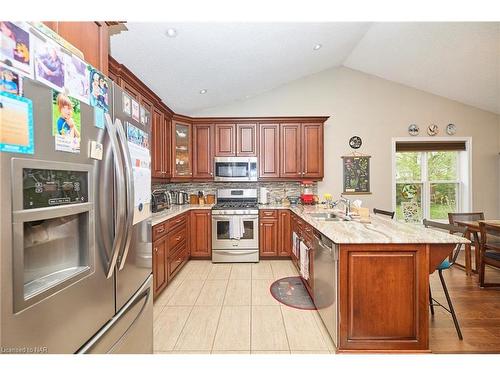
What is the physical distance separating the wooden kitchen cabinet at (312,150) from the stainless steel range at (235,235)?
1204 mm

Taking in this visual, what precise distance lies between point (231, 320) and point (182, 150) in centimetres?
282

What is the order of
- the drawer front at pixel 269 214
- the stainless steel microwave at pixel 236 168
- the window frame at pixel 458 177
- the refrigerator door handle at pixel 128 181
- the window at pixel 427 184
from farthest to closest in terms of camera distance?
the window at pixel 427 184
the window frame at pixel 458 177
the stainless steel microwave at pixel 236 168
the drawer front at pixel 269 214
the refrigerator door handle at pixel 128 181

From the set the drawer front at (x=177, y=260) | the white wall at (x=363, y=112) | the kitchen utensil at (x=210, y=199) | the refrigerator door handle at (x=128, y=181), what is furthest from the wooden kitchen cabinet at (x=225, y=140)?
the refrigerator door handle at (x=128, y=181)

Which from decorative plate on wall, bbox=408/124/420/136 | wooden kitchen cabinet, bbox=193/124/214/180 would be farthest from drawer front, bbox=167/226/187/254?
decorative plate on wall, bbox=408/124/420/136

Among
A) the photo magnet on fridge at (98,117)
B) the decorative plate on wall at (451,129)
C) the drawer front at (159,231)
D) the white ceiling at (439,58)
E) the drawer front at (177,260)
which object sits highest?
the white ceiling at (439,58)

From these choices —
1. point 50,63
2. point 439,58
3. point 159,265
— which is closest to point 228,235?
point 159,265

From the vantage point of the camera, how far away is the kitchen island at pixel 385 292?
5.28ft

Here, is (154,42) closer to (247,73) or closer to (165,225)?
(247,73)

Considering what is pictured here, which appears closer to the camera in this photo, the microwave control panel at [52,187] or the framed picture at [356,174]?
the microwave control panel at [52,187]

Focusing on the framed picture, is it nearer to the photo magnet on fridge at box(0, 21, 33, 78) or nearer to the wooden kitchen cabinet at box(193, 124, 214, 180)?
the wooden kitchen cabinet at box(193, 124, 214, 180)

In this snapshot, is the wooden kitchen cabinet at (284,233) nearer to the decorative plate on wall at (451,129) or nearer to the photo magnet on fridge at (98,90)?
the photo magnet on fridge at (98,90)

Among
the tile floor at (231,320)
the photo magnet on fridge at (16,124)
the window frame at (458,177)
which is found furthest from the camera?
the window frame at (458,177)

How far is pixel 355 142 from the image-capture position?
A: 14.3 ft

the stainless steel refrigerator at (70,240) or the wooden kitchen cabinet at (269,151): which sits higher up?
the wooden kitchen cabinet at (269,151)
